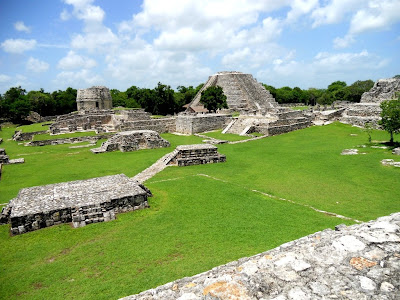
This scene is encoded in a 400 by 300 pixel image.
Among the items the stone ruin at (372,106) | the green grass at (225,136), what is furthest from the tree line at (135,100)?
the stone ruin at (372,106)

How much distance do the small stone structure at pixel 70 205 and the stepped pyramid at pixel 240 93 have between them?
4181 cm

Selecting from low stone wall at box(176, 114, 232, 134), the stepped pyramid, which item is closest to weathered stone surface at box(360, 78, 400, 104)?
low stone wall at box(176, 114, 232, 134)

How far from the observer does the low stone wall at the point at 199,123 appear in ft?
108

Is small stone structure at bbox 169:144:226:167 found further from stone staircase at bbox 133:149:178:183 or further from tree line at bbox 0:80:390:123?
tree line at bbox 0:80:390:123

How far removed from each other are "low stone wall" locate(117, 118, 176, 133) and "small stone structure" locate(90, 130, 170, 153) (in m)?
8.67

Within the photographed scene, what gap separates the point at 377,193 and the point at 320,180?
2.54 m

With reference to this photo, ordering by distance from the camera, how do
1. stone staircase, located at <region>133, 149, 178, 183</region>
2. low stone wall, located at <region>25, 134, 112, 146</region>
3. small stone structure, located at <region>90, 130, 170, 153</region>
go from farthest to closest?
low stone wall, located at <region>25, 134, 112, 146</region>, small stone structure, located at <region>90, 130, 170, 153</region>, stone staircase, located at <region>133, 149, 178, 183</region>

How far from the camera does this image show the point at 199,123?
109 ft

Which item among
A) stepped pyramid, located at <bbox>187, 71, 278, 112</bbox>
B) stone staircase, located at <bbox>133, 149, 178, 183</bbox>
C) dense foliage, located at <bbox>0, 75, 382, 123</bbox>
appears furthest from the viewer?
stepped pyramid, located at <bbox>187, 71, 278, 112</bbox>

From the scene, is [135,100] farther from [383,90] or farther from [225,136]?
[383,90]

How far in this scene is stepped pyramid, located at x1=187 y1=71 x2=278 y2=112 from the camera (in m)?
52.8

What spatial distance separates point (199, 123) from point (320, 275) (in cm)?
2946

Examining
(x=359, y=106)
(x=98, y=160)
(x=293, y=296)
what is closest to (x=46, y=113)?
(x=98, y=160)

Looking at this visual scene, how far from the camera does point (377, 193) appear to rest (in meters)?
11.6
